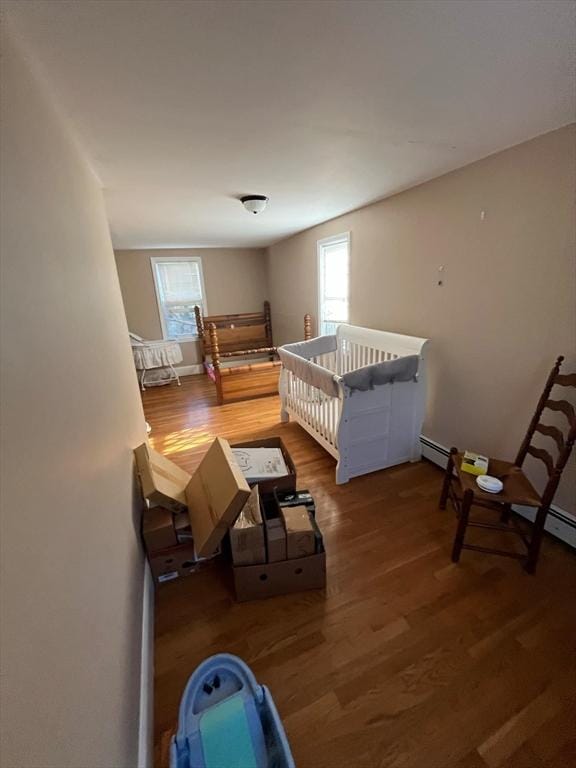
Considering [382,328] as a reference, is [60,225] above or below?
above

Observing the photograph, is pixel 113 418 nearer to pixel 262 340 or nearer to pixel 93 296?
pixel 93 296

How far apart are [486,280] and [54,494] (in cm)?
242

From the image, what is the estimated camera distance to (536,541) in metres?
1.58

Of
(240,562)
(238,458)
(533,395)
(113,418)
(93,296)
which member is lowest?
(240,562)

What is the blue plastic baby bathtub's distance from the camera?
0.86 m

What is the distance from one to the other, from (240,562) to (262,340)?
4.64 metres

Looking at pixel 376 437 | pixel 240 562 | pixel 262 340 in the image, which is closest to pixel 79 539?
pixel 240 562

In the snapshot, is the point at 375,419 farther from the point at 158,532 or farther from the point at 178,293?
the point at 178,293

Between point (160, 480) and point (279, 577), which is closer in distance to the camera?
point (279, 577)

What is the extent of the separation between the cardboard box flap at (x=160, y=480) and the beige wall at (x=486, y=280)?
204 centimetres

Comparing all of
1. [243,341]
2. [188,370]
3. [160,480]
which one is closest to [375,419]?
[160,480]

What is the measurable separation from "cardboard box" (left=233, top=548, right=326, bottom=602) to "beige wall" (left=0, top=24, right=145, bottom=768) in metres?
0.46

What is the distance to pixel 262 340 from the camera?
229 inches

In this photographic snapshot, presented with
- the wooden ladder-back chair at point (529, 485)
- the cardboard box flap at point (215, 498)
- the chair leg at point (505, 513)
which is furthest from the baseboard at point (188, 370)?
the chair leg at point (505, 513)
